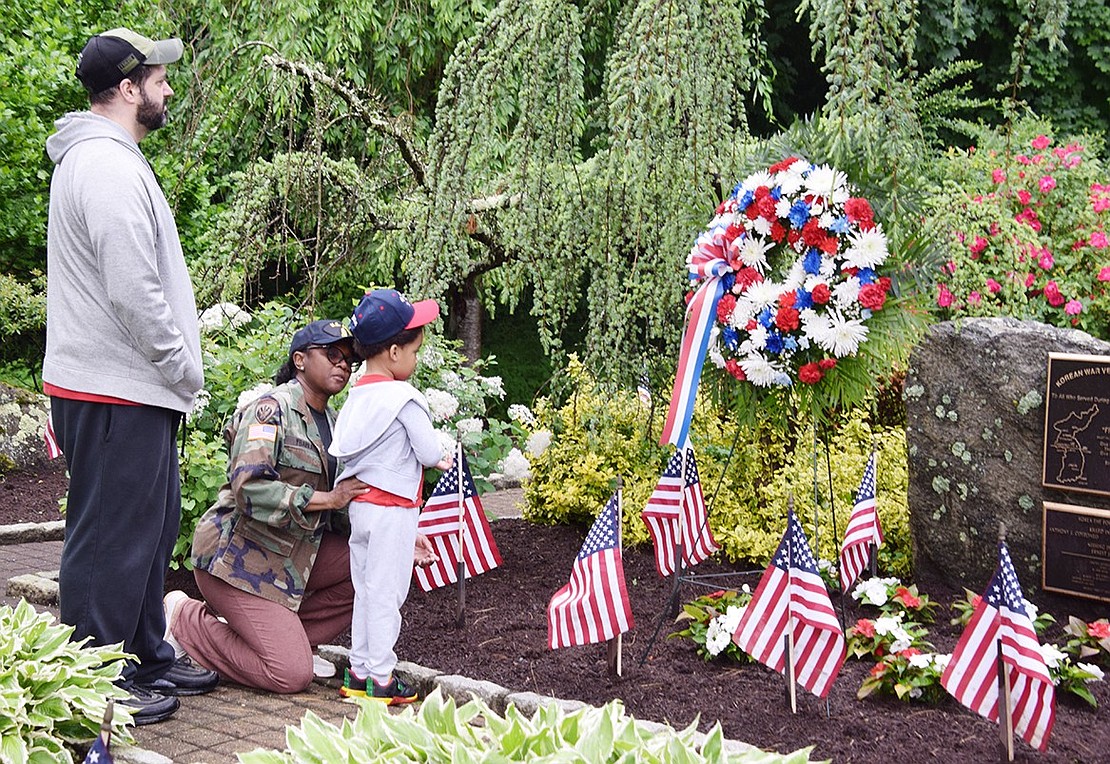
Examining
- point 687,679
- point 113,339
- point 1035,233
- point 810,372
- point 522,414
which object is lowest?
point 687,679

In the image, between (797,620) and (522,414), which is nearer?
(797,620)

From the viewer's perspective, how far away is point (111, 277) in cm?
378

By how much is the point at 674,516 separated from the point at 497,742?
9.33 feet

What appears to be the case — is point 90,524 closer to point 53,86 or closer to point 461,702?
point 461,702

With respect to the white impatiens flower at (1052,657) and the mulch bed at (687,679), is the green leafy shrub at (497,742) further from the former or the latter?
the white impatiens flower at (1052,657)

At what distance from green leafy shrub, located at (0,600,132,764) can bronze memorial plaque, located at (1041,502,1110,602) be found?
155 inches

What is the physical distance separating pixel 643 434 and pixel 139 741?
12.7 feet

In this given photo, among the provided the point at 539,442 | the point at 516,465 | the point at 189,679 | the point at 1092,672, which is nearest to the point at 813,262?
the point at 1092,672

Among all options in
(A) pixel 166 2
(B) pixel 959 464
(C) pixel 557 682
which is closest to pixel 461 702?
(C) pixel 557 682

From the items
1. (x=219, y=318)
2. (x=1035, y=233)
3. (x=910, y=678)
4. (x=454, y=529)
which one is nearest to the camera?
(x=910, y=678)

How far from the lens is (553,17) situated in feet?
16.4

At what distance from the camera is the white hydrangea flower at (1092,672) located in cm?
409

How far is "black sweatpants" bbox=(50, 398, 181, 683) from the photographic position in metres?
3.89

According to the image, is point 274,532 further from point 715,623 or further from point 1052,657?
point 1052,657
